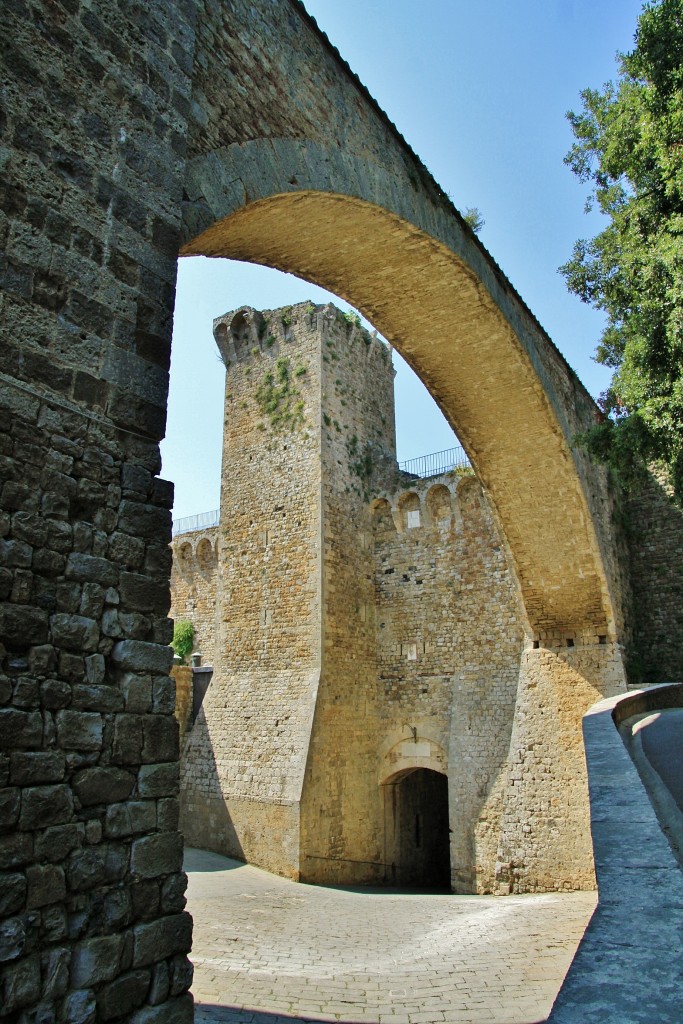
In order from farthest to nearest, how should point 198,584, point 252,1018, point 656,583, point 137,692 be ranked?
point 198,584, point 656,583, point 252,1018, point 137,692

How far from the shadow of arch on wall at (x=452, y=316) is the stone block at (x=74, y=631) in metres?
2.13

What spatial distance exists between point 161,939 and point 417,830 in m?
12.6

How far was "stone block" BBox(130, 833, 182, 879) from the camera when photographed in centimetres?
285

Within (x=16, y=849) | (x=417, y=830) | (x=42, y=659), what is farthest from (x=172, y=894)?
(x=417, y=830)

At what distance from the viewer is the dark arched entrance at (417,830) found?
44.7 feet

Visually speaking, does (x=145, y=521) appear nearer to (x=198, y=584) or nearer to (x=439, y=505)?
(x=439, y=505)

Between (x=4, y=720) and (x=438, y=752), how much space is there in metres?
11.7

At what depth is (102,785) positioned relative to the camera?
279cm

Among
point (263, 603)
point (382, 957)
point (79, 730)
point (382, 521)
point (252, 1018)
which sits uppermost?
point (382, 521)

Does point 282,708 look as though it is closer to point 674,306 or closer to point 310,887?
point 310,887

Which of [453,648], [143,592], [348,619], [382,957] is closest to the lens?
[143,592]

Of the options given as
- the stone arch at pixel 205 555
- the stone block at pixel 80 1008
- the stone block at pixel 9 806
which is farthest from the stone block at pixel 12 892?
the stone arch at pixel 205 555

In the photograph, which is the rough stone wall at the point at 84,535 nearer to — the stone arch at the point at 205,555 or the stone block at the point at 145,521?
the stone block at the point at 145,521

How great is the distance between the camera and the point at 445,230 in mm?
7105
